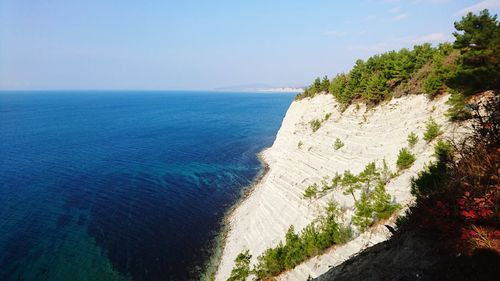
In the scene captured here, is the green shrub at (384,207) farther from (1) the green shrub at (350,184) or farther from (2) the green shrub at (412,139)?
(2) the green shrub at (412,139)

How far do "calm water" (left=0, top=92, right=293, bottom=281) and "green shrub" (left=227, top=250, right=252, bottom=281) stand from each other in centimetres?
565

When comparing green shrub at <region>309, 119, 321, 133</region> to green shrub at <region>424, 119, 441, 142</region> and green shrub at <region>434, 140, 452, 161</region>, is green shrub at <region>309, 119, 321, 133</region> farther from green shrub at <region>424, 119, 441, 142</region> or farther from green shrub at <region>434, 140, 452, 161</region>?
green shrub at <region>434, 140, 452, 161</region>

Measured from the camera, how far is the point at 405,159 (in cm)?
2292

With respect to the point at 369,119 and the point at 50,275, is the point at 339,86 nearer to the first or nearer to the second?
the point at 369,119

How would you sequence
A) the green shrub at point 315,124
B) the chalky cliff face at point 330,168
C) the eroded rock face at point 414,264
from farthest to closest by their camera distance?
1. the green shrub at point 315,124
2. the chalky cliff face at point 330,168
3. the eroded rock face at point 414,264

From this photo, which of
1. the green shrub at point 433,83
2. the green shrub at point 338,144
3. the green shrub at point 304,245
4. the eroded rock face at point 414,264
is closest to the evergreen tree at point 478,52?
the green shrub at point 433,83

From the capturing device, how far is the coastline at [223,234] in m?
29.5

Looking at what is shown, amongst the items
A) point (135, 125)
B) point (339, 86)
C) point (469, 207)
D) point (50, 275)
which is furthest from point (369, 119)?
point (135, 125)

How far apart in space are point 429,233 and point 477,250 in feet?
5.31

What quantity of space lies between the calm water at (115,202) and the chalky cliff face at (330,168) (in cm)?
577

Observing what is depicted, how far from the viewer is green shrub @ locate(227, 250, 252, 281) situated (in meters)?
24.7

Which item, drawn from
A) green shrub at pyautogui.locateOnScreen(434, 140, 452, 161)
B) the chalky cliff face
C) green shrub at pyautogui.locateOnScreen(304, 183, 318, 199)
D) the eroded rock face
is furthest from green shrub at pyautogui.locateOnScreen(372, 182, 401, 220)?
the eroded rock face

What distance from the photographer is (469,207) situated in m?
7.52

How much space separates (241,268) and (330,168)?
45.1ft
